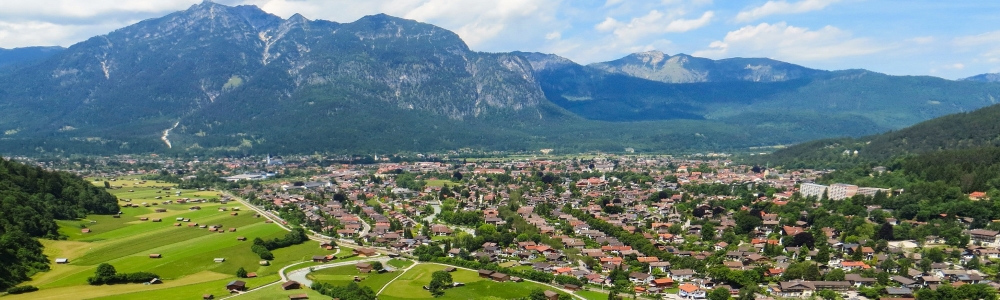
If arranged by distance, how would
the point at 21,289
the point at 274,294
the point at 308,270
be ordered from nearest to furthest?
1. the point at 21,289
2. the point at 274,294
3. the point at 308,270

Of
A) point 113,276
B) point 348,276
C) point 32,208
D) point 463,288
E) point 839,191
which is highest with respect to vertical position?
point 32,208

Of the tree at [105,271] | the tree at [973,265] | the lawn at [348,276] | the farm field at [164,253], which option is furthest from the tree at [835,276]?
the tree at [105,271]

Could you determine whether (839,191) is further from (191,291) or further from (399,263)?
(191,291)

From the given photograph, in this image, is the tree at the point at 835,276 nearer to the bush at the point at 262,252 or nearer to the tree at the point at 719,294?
the tree at the point at 719,294

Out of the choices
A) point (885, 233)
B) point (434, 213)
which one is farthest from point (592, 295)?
point (434, 213)

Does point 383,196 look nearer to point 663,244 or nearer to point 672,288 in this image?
point 663,244

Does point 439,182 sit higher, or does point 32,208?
point 32,208

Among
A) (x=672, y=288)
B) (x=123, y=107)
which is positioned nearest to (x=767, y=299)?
(x=672, y=288)

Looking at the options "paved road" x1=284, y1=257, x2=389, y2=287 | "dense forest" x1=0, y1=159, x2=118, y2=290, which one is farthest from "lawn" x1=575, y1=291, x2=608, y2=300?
"dense forest" x1=0, y1=159, x2=118, y2=290
